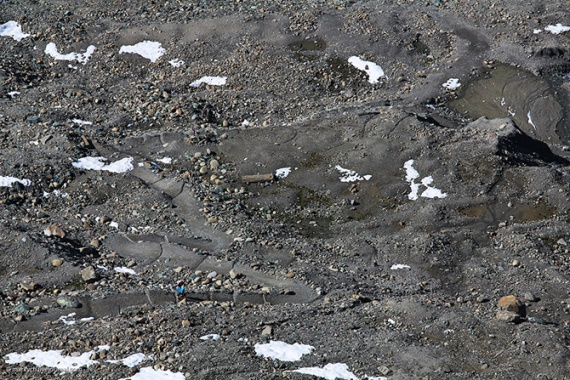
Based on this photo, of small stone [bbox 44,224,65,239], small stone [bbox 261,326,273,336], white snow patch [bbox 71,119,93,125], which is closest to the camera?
small stone [bbox 261,326,273,336]

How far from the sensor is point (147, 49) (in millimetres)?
45344

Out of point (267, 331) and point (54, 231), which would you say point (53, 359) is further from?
point (54, 231)

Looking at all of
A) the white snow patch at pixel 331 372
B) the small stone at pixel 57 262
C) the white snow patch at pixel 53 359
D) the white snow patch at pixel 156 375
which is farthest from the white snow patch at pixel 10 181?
the white snow patch at pixel 331 372

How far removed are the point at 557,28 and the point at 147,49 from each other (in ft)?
80.2

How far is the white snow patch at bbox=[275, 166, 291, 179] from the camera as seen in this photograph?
36.5m

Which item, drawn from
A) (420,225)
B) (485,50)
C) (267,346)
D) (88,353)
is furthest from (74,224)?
(485,50)

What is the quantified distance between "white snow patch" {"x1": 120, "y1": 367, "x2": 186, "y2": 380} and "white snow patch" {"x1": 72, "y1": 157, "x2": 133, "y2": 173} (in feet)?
46.0

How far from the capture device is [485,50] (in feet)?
150

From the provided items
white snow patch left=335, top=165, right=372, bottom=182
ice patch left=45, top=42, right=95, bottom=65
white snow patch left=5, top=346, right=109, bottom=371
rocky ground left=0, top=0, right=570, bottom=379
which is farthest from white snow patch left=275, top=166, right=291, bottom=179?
→ ice patch left=45, top=42, right=95, bottom=65

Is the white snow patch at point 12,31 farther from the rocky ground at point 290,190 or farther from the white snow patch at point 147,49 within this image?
the white snow patch at point 147,49

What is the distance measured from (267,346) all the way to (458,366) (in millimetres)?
6237

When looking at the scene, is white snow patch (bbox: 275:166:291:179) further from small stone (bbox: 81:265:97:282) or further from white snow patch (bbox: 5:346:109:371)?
white snow patch (bbox: 5:346:109:371)

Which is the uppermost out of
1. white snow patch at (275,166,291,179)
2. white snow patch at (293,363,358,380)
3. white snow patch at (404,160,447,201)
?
white snow patch at (293,363,358,380)

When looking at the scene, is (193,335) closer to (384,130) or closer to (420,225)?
(420,225)
